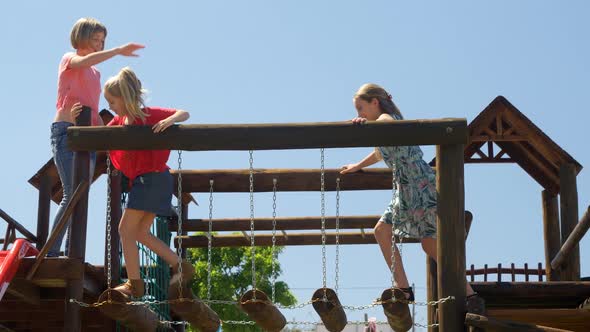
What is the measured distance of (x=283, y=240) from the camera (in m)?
13.6

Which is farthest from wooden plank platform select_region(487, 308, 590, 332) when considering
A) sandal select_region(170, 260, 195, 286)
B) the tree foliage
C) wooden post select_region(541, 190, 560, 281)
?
the tree foliage

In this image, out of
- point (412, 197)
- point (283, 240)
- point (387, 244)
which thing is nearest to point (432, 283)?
point (387, 244)

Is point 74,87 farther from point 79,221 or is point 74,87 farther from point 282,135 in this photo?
point 282,135

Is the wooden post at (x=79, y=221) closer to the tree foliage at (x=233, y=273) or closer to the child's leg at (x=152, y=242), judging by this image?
the child's leg at (x=152, y=242)

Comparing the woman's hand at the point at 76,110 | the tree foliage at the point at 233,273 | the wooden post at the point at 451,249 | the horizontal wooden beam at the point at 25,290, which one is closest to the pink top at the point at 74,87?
the woman's hand at the point at 76,110

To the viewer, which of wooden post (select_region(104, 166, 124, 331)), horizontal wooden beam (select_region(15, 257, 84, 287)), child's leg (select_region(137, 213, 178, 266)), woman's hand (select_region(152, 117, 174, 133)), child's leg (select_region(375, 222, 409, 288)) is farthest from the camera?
wooden post (select_region(104, 166, 124, 331))

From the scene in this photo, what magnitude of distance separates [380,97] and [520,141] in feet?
38.6

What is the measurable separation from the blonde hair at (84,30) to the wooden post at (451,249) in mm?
3278

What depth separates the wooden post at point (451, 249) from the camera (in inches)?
310

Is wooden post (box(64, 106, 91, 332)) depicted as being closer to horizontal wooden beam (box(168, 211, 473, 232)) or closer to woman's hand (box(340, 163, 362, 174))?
woman's hand (box(340, 163, 362, 174))

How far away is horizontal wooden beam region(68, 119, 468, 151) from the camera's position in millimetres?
7965

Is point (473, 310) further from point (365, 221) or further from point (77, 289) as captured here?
point (365, 221)

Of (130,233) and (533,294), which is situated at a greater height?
(130,233)

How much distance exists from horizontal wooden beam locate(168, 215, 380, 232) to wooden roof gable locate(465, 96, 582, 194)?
23.1 ft
